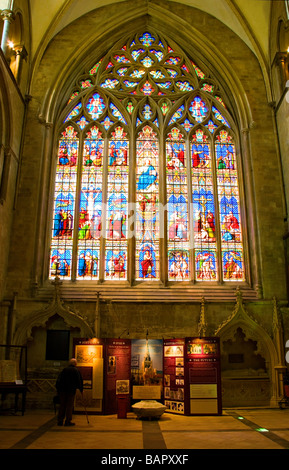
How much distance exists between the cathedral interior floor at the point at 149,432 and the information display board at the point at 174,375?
32 centimetres

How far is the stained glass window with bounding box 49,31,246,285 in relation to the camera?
1373 centimetres

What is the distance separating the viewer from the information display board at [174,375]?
Answer: 1033 cm

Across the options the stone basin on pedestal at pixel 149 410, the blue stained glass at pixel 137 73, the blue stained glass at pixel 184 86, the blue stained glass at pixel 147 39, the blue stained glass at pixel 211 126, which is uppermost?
the blue stained glass at pixel 147 39

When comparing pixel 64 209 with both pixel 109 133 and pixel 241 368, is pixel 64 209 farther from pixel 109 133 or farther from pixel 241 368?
pixel 241 368

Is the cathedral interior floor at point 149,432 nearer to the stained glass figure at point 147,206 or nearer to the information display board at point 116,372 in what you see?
the information display board at point 116,372

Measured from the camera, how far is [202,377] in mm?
10281

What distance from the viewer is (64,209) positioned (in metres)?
14.2

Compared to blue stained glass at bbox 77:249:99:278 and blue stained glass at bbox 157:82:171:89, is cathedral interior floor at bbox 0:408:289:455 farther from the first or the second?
blue stained glass at bbox 157:82:171:89

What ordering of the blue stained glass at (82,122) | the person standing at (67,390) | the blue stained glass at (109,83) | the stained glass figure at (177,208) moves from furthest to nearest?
the blue stained glass at (109,83) < the blue stained glass at (82,122) < the stained glass figure at (177,208) < the person standing at (67,390)

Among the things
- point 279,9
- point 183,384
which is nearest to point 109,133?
point 279,9

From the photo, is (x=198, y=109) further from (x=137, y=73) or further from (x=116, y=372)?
(x=116, y=372)

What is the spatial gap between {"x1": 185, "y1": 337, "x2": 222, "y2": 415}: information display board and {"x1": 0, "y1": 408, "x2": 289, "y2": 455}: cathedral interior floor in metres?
0.30

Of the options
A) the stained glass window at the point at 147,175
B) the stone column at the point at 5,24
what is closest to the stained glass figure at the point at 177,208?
the stained glass window at the point at 147,175

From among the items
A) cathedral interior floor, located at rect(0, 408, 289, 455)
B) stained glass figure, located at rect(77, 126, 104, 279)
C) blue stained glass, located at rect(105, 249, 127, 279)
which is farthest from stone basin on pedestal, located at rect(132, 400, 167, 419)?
stained glass figure, located at rect(77, 126, 104, 279)
